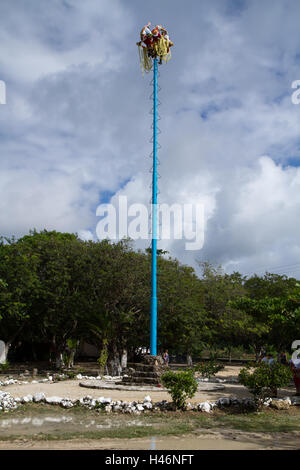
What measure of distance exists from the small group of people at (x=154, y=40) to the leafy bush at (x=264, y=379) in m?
15.0

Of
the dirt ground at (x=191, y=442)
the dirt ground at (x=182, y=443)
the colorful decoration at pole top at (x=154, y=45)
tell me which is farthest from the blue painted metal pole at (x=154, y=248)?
the dirt ground at (x=182, y=443)

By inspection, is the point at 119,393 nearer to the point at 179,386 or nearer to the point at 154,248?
the point at 179,386

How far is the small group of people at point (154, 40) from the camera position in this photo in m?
19.8

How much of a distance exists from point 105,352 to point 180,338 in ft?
19.9

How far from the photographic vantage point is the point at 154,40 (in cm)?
1983

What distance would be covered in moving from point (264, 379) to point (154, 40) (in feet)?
51.6

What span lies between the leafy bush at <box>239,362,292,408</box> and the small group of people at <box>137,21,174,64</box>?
15.0 metres

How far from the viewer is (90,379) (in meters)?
19.6

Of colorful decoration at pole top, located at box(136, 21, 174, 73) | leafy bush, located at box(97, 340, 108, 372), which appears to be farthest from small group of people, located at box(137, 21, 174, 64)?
leafy bush, located at box(97, 340, 108, 372)

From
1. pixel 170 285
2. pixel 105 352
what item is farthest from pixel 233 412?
pixel 170 285

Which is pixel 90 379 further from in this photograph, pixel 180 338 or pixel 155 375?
pixel 180 338

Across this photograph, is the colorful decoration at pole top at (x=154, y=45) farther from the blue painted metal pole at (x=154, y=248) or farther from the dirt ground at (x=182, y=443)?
the dirt ground at (x=182, y=443)

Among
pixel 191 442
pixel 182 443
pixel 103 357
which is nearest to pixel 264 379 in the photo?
pixel 191 442

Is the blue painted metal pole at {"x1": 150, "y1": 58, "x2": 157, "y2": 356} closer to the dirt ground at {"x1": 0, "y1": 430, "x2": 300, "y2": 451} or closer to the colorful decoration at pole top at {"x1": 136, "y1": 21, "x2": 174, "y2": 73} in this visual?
the colorful decoration at pole top at {"x1": 136, "y1": 21, "x2": 174, "y2": 73}
